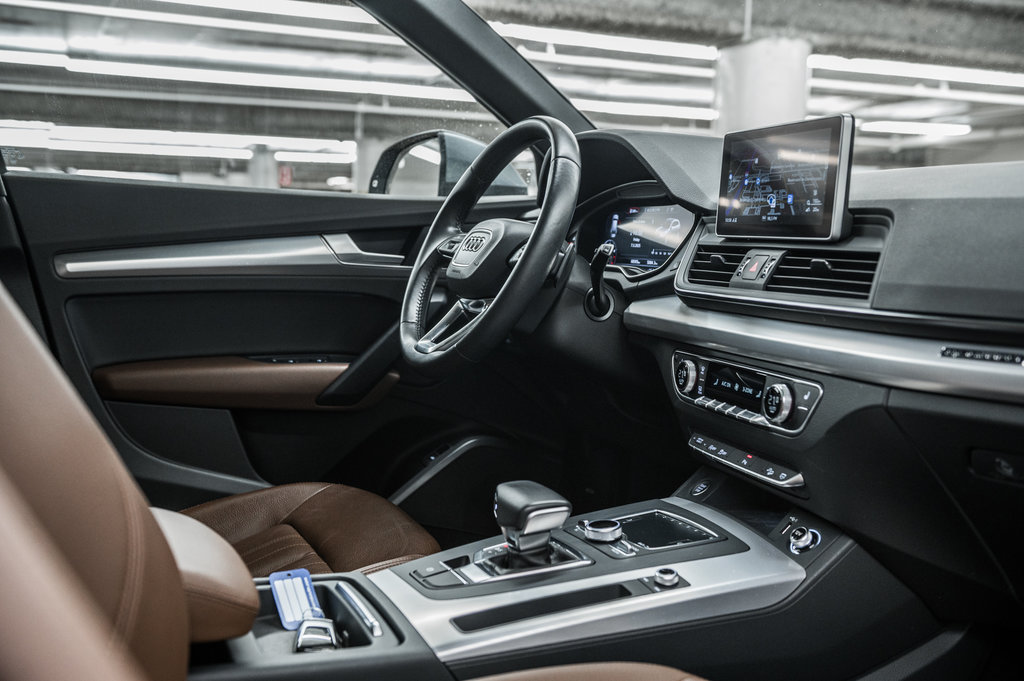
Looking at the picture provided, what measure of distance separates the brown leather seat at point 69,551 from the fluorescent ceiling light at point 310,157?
1.86 meters

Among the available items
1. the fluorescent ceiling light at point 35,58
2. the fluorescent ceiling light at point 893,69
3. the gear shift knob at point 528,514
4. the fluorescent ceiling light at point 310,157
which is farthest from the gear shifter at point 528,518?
the fluorescent ceiling light at point 893,69

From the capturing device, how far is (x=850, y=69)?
294 inches

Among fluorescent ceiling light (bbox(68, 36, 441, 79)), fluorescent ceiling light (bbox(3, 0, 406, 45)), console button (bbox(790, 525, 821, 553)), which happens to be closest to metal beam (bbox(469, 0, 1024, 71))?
fluorescent ceiling light (bbox(68, 36, 441, 79))

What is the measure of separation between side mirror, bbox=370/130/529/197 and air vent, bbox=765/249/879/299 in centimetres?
90

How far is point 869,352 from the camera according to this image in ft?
3.79

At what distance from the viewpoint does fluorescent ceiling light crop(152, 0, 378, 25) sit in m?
2.05


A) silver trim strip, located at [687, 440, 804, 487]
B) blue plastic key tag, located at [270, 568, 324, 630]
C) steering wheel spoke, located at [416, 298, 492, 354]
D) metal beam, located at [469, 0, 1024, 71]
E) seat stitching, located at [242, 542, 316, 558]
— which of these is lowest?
seat stitching, located at [242, 542, 316, 558]

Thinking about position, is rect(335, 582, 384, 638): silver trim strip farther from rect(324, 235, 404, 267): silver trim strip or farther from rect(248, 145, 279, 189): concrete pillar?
rect(248, 145, 279, 189): concrete pillar

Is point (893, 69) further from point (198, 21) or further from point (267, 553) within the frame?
point (267, 553)

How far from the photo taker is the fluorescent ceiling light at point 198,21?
2127 millimetres

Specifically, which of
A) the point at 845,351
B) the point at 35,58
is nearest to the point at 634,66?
the point at 35,58

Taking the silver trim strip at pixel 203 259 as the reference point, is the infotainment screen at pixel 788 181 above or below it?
above

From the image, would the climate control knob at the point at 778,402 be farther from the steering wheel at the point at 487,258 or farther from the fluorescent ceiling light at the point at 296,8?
the fluorescent ceiling light at the point at 296,8

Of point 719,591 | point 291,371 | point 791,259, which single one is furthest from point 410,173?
point 719,591
